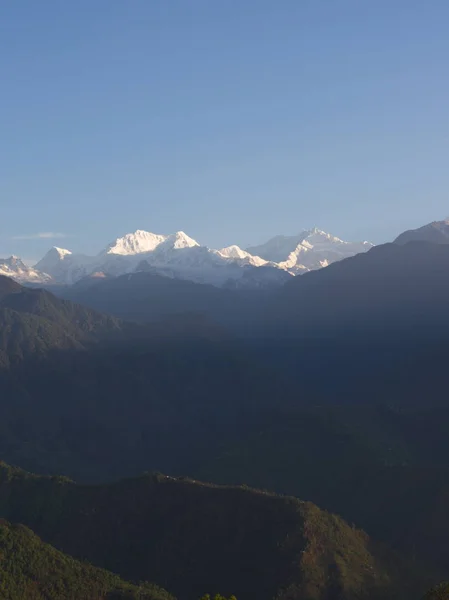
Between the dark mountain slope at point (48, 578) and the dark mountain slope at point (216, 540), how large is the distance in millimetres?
18746

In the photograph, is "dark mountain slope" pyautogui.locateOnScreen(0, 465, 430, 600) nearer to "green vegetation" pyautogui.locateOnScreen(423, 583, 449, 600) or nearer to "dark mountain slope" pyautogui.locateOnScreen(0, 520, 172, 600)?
"dark mountain slope" pyautogui.locateOnScreen(0, 520, 172, 600)

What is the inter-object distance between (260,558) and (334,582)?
16.3 meters

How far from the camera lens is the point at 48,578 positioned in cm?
14275

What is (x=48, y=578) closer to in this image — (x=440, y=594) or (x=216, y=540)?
(x=216, y=540)

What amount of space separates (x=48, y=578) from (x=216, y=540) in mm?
41766

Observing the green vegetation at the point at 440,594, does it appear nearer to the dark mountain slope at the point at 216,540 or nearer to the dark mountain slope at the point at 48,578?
the dark mountain slope at the point at 216,540

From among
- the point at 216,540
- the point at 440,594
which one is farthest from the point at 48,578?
the point at 440,594

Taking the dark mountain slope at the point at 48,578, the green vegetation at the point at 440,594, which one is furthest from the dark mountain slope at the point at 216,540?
the green vegetation at the point at 440,594

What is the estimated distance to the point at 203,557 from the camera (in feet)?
557

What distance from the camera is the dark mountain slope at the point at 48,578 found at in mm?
138875

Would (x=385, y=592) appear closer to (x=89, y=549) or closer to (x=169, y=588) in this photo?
(x=169, y=588)

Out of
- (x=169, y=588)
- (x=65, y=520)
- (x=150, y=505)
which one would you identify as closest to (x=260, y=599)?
(x=169, y=588)

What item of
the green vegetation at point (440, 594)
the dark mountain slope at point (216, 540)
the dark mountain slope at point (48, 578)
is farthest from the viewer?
the dark mountain slope at point (216, 540)

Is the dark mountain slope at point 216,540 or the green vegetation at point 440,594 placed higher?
the green vegetation at point 440,594
